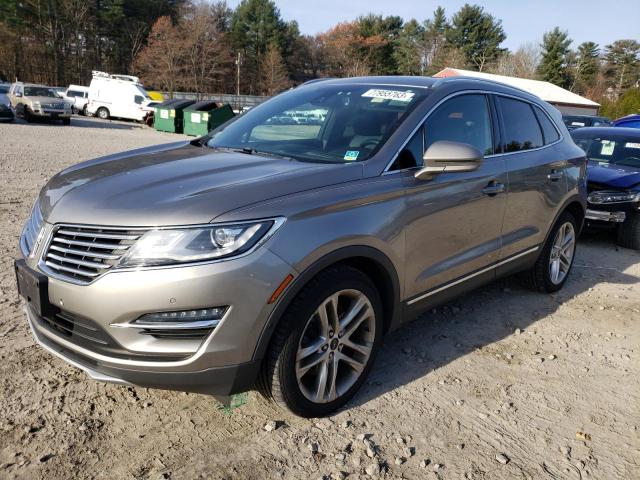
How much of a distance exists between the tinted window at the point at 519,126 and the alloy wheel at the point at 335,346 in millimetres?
1963

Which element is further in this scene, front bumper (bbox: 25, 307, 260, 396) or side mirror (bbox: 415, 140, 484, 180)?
side mirror (bbox: 415, 140, 484, 180)

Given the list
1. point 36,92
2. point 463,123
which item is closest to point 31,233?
point 463,123

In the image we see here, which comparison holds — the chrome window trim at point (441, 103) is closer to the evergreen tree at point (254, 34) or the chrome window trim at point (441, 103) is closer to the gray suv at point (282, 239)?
the gray suv at point (282, 239)

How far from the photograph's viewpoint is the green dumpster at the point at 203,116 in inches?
972

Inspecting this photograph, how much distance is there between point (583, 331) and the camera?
4.42 metres

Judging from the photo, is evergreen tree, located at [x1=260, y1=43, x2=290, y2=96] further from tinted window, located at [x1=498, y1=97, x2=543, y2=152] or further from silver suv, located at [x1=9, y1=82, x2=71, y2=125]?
tinted window, located at [x1=498, y1=97, x2=543, y2=152]

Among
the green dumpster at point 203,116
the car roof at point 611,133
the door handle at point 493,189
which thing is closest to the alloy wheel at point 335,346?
the door handle at point 493,189

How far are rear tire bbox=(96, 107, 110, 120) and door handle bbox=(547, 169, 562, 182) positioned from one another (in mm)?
32149

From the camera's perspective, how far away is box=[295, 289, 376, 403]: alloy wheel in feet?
9.18

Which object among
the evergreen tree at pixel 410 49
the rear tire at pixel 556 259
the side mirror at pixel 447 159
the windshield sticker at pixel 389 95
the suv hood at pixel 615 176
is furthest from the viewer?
the evergreen tree at pixel 410 49

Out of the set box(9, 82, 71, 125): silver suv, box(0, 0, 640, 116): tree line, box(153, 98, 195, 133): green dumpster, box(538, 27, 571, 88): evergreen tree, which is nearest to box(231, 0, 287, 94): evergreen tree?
box(0, 0, 640, 116): tree line

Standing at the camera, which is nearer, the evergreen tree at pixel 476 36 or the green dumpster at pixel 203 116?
the green dumpster at pixel 203 116

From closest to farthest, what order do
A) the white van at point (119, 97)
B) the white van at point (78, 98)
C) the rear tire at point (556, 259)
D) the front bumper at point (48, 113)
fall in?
the rear tire at point (556, 259), the front bumper at point (48, 113), the white van at point (119, 97), the white van at point (78, 98)

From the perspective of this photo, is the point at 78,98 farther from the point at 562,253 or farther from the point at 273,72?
the point at 273,72
